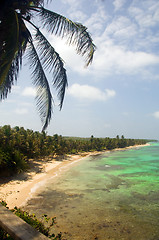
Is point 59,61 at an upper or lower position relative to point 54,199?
upper

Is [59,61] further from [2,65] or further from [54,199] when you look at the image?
[54,199]

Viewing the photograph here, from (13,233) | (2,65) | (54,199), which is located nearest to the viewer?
(13,233)

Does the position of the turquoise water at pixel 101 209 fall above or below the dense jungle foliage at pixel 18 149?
below

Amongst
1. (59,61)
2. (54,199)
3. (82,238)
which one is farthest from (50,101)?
(82,238)

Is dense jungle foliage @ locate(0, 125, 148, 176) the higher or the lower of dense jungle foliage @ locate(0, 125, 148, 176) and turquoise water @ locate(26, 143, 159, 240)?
the higher

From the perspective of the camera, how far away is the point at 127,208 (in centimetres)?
625

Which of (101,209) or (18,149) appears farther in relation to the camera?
(18,149)

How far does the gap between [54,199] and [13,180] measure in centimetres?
310

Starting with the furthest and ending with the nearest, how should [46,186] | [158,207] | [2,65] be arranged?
[46,186] < [158,207] < [2,65]

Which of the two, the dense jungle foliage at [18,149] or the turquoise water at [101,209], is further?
the dense jungle foliage at [18,149]

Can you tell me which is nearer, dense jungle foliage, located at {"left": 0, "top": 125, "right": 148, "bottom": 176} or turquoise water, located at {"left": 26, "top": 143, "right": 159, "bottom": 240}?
turquoise water, located at {"left": 26, "top": 143, "right": 159, "bottom": 240}

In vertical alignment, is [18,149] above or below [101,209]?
above

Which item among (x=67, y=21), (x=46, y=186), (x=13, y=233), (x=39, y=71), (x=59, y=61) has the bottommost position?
(x=46, y=186)

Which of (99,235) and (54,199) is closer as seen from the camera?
(99,235)
